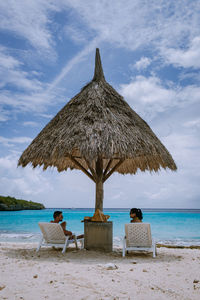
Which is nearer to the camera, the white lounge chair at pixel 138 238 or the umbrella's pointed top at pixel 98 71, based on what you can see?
the white lounge chair at pixel 138 238

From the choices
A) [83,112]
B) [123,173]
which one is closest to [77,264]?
[83,112]

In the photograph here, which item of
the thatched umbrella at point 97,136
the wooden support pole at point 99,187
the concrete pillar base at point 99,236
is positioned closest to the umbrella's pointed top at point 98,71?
the thatched umbrella at point 97,136

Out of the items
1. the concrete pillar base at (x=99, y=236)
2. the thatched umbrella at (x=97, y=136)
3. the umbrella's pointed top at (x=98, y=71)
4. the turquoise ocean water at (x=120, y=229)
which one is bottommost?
the turquoise ocean water at (x=120, y=229)

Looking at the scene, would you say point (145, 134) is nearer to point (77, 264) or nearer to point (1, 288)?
point (77, 264)

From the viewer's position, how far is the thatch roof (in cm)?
546

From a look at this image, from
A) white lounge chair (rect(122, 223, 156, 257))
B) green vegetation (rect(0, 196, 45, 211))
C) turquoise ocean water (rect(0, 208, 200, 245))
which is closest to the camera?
white lounge chair (rect(122, 223, 156, 257))

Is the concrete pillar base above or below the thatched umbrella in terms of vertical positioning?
below

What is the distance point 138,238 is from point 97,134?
1994 millimetres

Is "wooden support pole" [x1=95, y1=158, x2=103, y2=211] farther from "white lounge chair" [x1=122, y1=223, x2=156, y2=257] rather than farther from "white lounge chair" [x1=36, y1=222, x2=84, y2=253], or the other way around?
"white lounge chair" [x1=122, y1=223, x2=156, y2=257]

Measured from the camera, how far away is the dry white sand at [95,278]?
293 centimetres

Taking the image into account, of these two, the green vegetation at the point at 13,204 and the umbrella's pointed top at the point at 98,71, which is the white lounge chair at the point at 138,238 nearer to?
the umbrella's pointed top at the point at 98,71

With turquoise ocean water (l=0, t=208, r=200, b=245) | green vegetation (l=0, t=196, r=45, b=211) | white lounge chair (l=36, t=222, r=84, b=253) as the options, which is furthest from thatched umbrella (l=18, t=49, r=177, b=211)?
green vegetation (l=0, t=196, r=45, b=211)

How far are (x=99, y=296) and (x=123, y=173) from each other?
5668mm

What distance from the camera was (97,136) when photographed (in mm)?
5527
